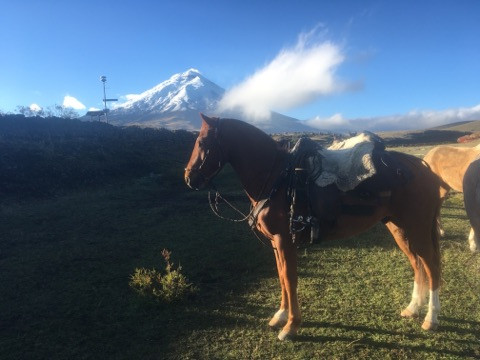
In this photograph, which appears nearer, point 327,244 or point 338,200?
point 338,200

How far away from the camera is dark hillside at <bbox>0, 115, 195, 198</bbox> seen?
591 inches

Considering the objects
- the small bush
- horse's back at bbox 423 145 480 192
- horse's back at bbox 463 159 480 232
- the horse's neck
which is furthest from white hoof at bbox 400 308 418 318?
horse's back at bbox 423 145 480 192

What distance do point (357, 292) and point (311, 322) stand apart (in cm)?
122

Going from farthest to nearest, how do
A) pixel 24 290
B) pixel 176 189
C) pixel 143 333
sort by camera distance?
pixel 176 189
pixel 24 290
pixel 143 333

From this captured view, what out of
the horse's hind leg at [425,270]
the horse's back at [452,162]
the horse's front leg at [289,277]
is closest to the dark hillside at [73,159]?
the horse's front leg at [289,277]

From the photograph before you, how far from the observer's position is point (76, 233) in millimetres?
9188

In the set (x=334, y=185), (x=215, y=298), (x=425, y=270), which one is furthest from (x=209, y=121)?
(x=425, y=270)

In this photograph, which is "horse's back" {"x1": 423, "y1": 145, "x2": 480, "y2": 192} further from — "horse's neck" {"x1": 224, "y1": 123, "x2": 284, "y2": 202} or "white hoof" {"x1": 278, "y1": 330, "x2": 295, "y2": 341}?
"white hoof" {"x1": 278, "y1": 330, "x2": 295, "y2": 341}

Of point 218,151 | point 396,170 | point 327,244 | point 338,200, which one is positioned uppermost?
point 218,151

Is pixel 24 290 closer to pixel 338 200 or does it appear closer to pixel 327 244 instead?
pixel 338 200

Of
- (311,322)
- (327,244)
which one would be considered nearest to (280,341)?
(311,322)

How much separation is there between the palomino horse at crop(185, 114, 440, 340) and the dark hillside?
12352 millimetres

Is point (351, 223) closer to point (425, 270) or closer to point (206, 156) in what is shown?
point (425, 270)

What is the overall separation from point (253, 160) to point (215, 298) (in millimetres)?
2544
